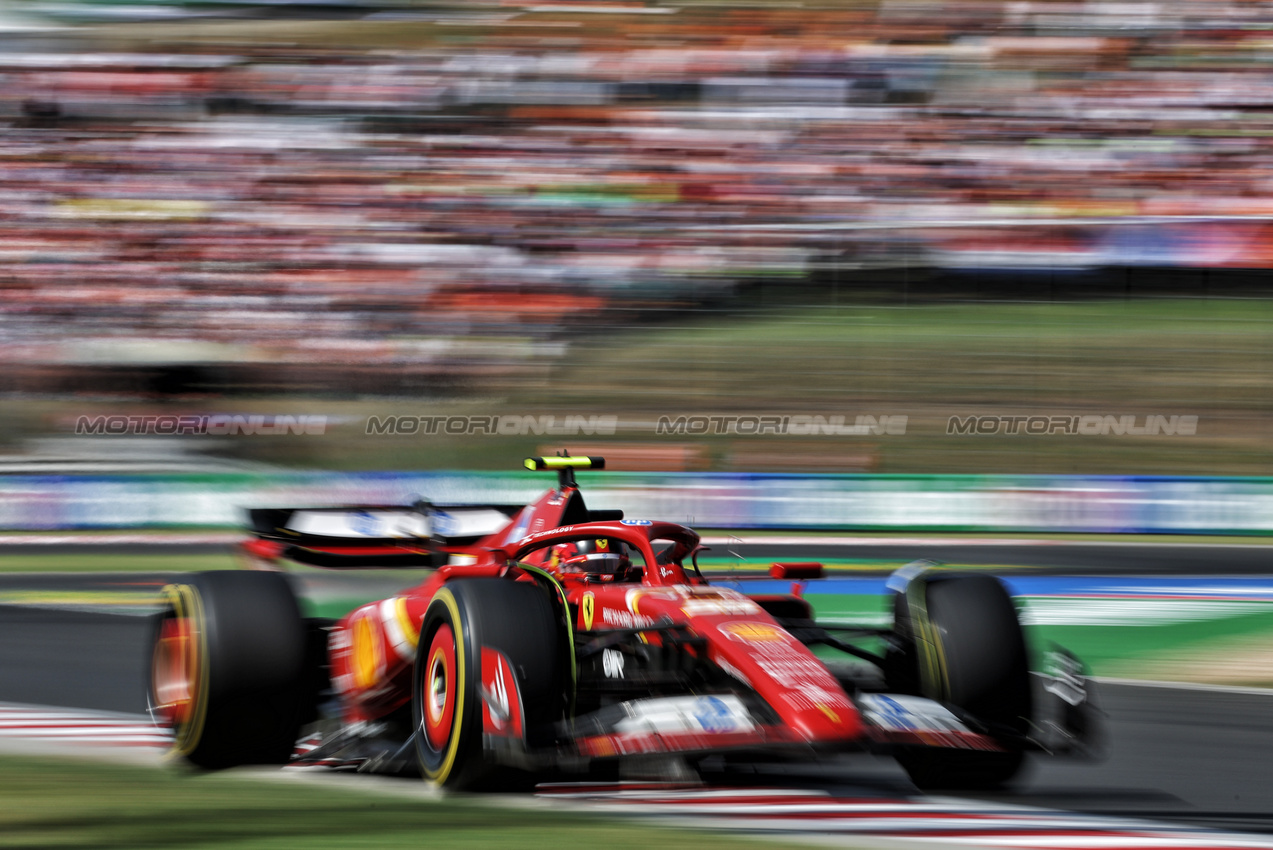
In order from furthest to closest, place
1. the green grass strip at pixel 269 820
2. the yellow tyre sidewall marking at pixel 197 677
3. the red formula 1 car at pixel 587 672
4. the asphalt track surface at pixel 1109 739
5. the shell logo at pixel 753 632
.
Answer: the yellow tyre sidewall marking at pixel 197 677 < the asphalt track surface at pixel 1109 739 < the shell logo at pixel 753 632 < the red formula 1 car at pixel 587 672 < the green grass strip at pixel 269 820

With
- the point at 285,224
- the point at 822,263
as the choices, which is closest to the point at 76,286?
the point at 285,224

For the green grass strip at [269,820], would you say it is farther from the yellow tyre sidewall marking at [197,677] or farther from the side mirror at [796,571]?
the side mirror at [796,571]

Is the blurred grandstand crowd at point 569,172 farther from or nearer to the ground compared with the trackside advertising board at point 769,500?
farther from the ground

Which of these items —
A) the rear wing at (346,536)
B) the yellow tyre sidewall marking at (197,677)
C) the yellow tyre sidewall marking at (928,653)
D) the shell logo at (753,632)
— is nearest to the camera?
the shell logo at (753,632)

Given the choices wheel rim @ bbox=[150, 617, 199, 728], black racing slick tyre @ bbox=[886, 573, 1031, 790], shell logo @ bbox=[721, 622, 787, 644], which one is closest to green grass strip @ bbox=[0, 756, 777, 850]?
wheel rim @ bbox=[150, 617, 199, 728]

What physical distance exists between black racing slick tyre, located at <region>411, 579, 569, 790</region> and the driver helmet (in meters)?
0.65

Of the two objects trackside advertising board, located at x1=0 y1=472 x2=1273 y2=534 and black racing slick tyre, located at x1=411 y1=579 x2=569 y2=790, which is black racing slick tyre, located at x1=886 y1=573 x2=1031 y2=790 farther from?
trackside advertising board, located at x1=0 y1=472 x2=1273 y2=534

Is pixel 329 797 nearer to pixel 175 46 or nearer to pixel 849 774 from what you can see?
pixel 849 774

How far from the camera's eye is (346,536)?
6191 mm

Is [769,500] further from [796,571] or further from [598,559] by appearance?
[598,559]

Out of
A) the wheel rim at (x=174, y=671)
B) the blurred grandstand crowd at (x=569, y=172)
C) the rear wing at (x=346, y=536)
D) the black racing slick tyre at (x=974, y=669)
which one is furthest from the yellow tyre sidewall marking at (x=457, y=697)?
the blurred grandstand crowd at (x=569, y=172)

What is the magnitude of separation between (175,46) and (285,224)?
Result: 5507 millimetres

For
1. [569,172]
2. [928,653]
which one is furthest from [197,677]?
[569,172]

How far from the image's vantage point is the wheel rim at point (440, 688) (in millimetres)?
4441
